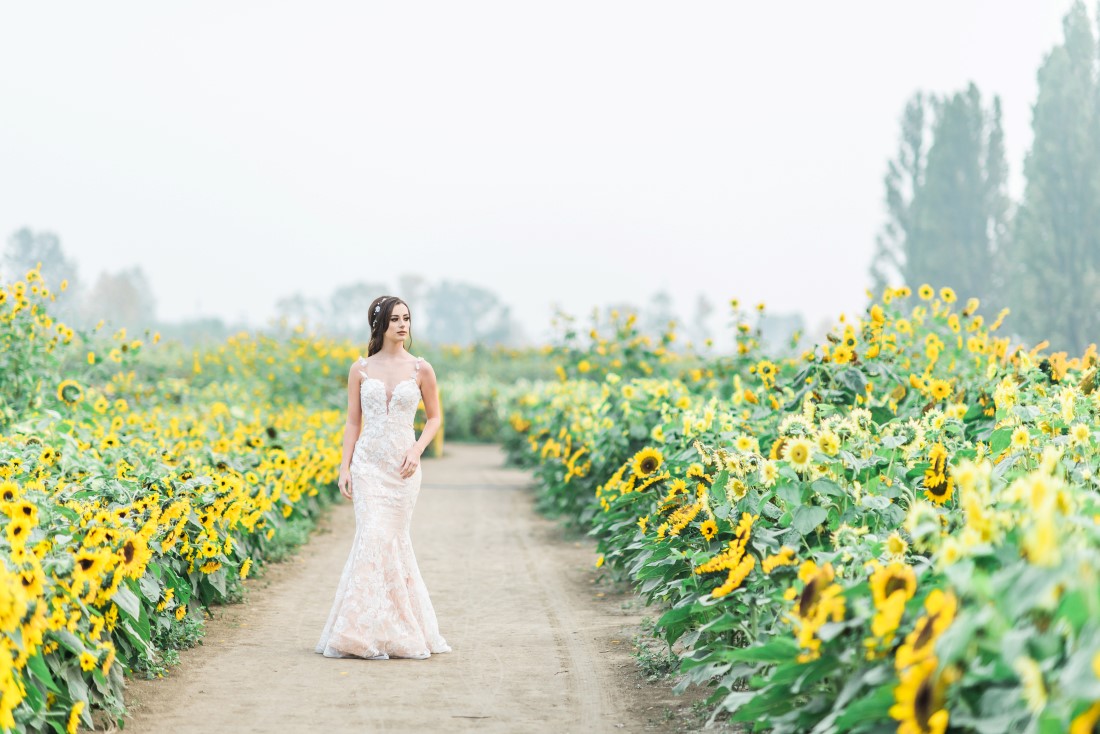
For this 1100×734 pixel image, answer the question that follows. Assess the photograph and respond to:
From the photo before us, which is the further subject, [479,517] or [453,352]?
[453,352]

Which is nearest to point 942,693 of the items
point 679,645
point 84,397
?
point 679,645

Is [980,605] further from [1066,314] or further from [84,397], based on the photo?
[1066,314]

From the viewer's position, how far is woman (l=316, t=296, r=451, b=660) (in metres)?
5.43

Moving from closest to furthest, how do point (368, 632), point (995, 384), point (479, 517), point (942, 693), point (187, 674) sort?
point (942, 693) < point (187, 674) < point (368, 632) < point (995, 384) < point (479, 517)

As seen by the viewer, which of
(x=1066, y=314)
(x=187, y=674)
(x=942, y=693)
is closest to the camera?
(x=942, y=693)

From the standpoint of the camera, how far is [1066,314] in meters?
31.7

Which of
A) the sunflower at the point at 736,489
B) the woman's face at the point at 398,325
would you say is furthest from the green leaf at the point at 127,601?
the sunflower at the point at 736,489

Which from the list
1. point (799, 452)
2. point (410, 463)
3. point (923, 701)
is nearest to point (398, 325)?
point (410, 463)

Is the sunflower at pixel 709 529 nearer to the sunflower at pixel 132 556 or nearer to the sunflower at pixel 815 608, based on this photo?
the sunflower at pixel 815 608

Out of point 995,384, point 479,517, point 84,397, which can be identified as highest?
point 995,384

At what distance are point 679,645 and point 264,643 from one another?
2031 millimetres

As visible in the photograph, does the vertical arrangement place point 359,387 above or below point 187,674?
above

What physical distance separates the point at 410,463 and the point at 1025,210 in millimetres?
31264

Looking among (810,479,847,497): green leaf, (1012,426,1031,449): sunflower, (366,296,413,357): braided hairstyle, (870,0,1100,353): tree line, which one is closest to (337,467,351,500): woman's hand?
(366,296,413,357): braided hairstyle
